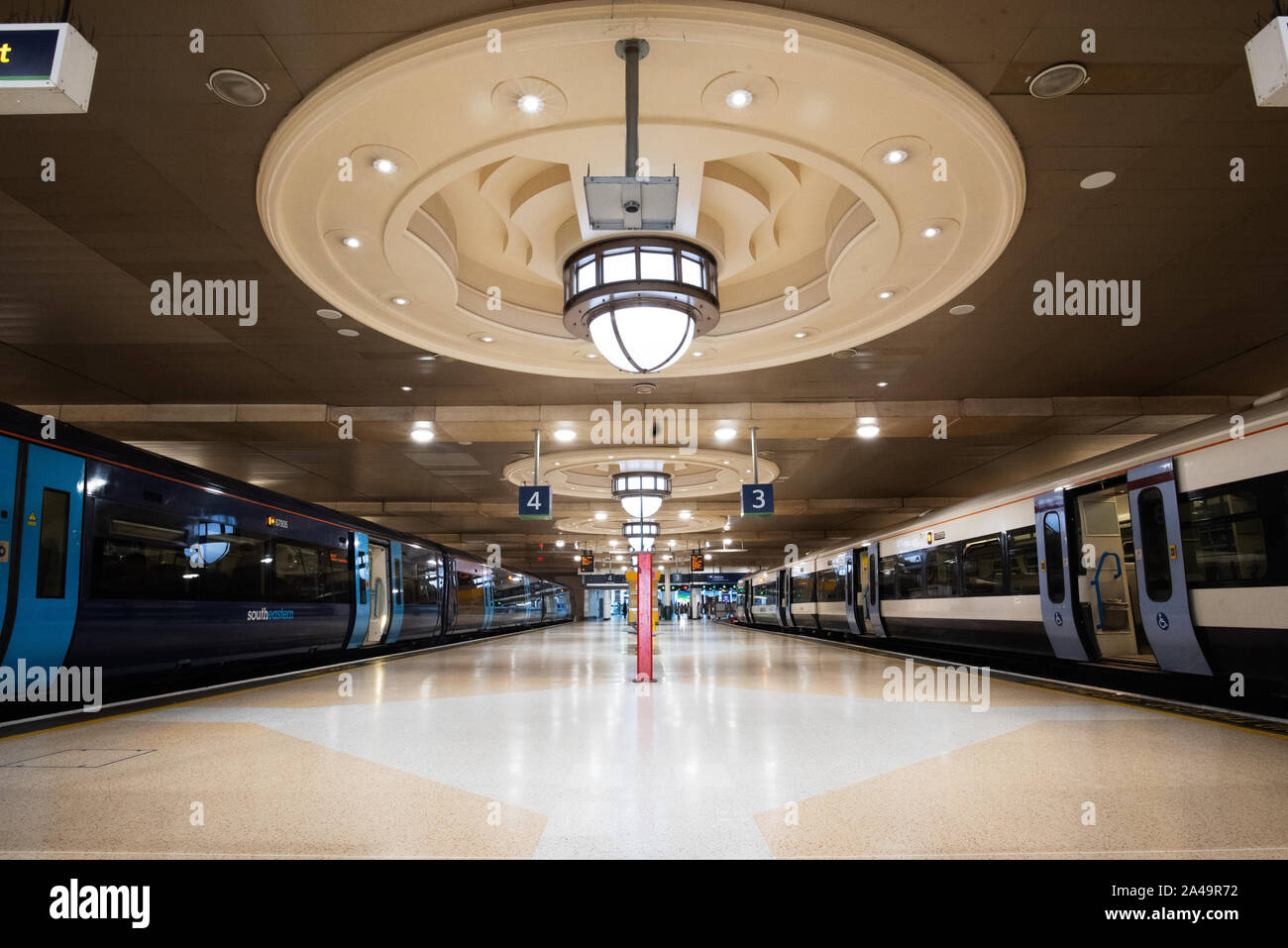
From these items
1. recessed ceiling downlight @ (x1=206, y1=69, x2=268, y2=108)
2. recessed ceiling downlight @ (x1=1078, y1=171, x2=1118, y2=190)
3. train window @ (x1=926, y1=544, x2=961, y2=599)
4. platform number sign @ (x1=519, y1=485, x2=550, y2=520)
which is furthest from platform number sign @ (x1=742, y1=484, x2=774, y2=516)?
recessed ceiling downlight @ (x1=206, y1=69, x2=268, y2=108)

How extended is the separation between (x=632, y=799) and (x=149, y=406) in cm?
1224

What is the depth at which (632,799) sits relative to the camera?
3881 mm

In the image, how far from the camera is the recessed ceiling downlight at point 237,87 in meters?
4.86

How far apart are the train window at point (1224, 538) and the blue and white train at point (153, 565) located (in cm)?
1041

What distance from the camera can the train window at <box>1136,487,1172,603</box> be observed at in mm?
7383

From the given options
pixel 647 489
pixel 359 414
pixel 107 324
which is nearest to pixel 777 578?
pixel 647 489

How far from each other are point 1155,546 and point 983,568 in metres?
4.35

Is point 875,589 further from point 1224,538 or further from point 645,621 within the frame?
point 1224,538

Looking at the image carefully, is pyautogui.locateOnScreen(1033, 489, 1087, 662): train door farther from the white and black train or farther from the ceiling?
the ceiling

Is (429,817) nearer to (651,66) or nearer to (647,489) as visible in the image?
(651,66)

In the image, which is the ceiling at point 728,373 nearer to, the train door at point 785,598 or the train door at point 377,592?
the train door at point 377,592

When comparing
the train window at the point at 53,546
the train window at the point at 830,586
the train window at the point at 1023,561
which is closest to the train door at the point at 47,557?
the train window at the point at 53,546

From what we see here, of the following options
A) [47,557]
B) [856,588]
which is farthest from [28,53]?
[856,588]

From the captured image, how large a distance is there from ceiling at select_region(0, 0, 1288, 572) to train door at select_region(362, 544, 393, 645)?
2337 mm
